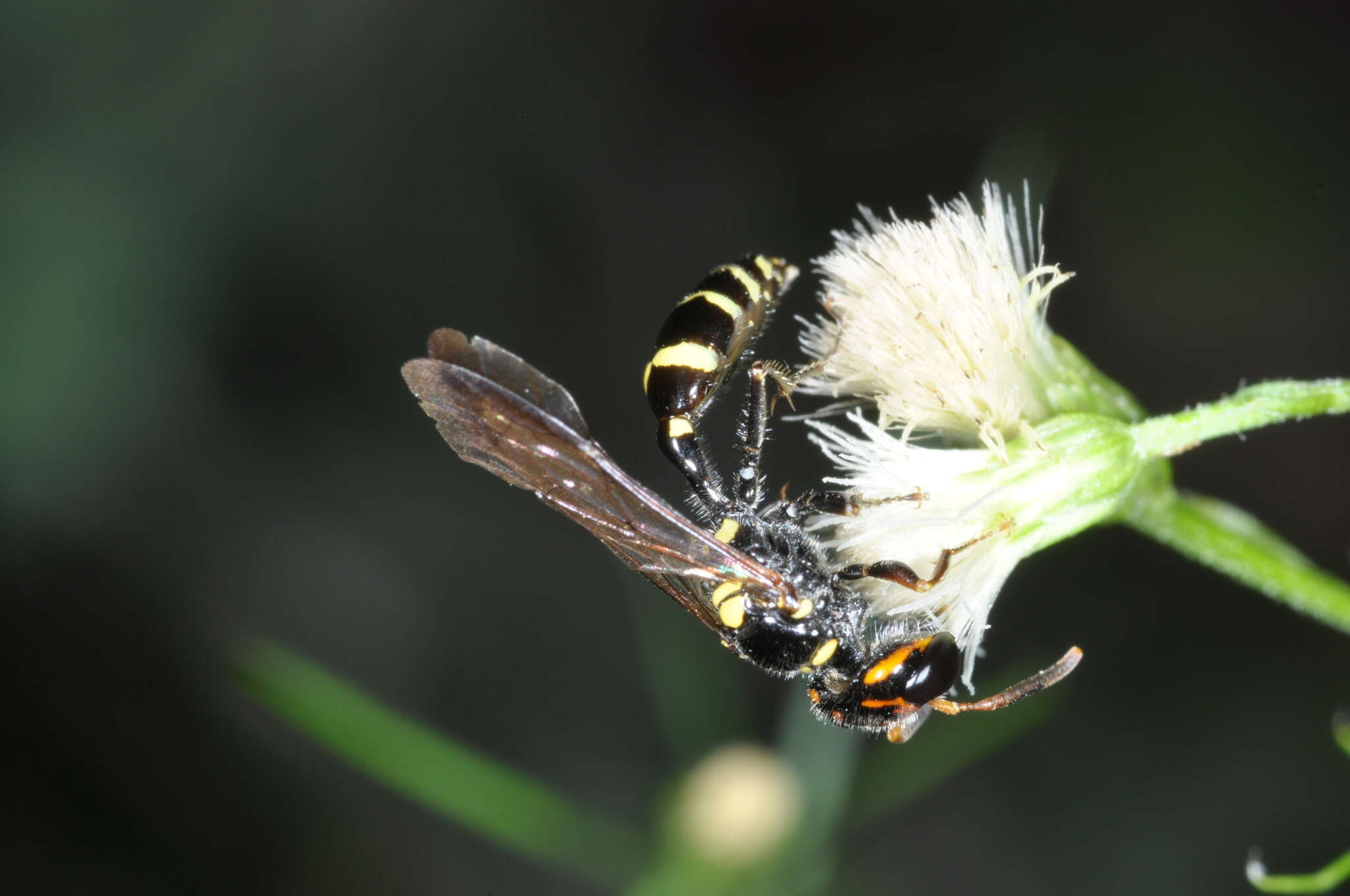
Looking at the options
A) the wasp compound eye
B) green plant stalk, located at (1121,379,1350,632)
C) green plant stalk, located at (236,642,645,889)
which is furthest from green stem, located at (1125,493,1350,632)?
green plant stalk, located at (236,642,645,889)

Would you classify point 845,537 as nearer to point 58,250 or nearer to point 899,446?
point 899,446

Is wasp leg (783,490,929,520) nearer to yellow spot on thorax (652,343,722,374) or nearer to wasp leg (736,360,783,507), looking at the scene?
wasp leg (736,360,783,507)

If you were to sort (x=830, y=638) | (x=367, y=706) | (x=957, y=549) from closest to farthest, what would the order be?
(x=957, y=549) → (x=830, y=638) → (x=367, y=706)

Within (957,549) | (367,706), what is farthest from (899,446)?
(367,706)

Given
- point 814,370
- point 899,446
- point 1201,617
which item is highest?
point 814,370

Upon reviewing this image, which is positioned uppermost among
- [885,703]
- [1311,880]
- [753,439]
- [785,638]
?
[753,439]

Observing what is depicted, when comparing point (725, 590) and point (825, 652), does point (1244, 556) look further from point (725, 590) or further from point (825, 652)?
point (725, 590)

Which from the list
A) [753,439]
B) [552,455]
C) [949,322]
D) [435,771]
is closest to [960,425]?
[949,322]
